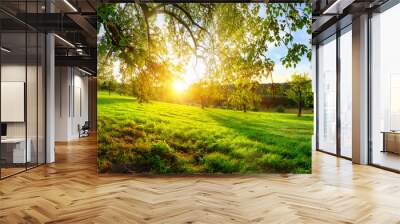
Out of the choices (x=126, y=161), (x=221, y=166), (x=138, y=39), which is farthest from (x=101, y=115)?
(x=221, y=166)

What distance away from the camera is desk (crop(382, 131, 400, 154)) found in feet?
23.1

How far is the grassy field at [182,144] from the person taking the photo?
270 inches

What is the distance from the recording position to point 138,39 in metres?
6.88

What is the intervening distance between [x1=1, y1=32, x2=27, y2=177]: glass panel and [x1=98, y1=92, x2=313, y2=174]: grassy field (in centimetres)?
136

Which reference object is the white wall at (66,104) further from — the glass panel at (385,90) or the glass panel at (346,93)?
the glass panel at (385,90)

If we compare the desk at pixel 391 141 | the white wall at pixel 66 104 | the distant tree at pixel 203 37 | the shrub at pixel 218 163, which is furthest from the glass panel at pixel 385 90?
the white wall at pixel 66 104

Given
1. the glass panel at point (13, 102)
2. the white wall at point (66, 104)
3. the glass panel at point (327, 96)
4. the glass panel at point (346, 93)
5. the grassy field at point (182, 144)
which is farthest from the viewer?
the white wall at point (66, 104)

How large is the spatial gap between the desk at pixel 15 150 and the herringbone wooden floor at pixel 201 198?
30cm

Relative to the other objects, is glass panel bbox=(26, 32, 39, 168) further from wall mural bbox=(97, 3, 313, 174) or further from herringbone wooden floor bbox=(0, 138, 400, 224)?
wall mural bbox=(97, 3, 313, 174)

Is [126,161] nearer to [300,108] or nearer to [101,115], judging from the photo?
[101,115]

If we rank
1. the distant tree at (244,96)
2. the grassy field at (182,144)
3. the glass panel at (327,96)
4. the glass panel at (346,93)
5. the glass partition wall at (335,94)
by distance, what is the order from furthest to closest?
the glass panel at (327,96), the glass partition wall at (335,94), the glass panel at (346,93), the distant tree at (244,96), the grassy field at (182,144)

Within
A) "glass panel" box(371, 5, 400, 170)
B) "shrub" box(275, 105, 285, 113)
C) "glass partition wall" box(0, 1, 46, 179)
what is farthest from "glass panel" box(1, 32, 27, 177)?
"glass panel" box(371, 5, 400, 170)

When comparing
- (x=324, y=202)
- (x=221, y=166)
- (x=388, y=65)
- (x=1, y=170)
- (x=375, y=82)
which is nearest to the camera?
(x=324, y=202)

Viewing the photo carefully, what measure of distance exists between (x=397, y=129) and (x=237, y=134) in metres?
2.78
